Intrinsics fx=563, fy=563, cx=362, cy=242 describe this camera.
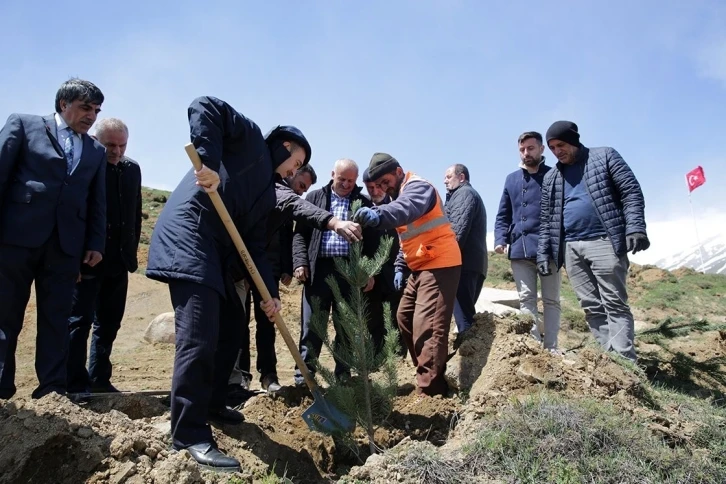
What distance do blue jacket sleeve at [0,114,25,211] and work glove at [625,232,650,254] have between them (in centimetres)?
434

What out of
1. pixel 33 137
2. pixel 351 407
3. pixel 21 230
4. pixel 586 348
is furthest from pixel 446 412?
pixel 33 137

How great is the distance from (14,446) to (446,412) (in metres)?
2.52

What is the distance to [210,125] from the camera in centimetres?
296

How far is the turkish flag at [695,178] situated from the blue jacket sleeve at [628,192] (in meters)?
11.4

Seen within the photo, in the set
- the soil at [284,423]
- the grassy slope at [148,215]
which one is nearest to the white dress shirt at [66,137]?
the soil at [284,423]

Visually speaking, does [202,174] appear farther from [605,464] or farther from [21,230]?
[605,464]

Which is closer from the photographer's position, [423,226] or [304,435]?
[304,435]

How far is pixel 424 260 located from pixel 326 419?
4.66 feet

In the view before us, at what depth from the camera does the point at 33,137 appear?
11.6 feet

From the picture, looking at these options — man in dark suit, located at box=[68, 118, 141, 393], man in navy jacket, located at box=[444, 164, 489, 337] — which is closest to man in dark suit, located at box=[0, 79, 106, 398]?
man in dark suit, located at box=[68, 118, 141, 393]

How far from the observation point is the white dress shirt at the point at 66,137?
3658 millimetres

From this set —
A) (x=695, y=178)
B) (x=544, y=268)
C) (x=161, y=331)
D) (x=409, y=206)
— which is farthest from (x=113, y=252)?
(x=695, y=178)

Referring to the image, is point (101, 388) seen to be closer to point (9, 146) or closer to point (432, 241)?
point (9, 146)

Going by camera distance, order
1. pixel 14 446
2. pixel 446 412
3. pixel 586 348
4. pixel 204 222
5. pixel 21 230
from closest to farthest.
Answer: pixel 14 446, pixel 204 222, pixel 21 230, pixel 446 412, pixel 586 348
